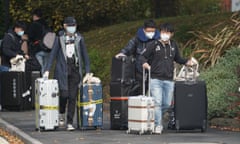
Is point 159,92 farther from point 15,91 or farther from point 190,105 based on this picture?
point 15,91

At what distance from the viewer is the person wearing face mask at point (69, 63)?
587 inches

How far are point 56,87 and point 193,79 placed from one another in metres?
2.19

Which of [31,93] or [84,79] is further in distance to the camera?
[31,93]

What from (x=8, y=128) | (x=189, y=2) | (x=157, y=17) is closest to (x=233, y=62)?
(x=8, y=128)

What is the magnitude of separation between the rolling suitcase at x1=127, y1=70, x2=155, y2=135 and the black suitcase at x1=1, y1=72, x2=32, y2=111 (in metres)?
5.21

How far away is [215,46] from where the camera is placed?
1919 centimetres

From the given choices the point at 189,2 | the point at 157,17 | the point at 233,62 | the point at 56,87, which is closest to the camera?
the point at 56,87

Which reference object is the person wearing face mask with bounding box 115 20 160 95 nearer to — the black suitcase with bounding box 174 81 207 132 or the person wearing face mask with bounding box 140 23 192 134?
the person wearing face mask with bounding box 140 23 192 134

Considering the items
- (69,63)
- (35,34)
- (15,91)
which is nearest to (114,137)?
(69,63)

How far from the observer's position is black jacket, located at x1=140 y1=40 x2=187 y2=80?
1445 cm

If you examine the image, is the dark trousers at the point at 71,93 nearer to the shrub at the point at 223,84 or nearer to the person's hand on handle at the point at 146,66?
the person's hand on handle at the point at 146,66

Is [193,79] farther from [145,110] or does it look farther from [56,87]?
[56,87]

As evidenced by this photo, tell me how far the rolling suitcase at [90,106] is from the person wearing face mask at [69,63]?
130 mm

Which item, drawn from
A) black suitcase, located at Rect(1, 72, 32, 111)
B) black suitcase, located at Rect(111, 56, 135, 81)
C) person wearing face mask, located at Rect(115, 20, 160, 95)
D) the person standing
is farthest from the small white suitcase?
the person standing
